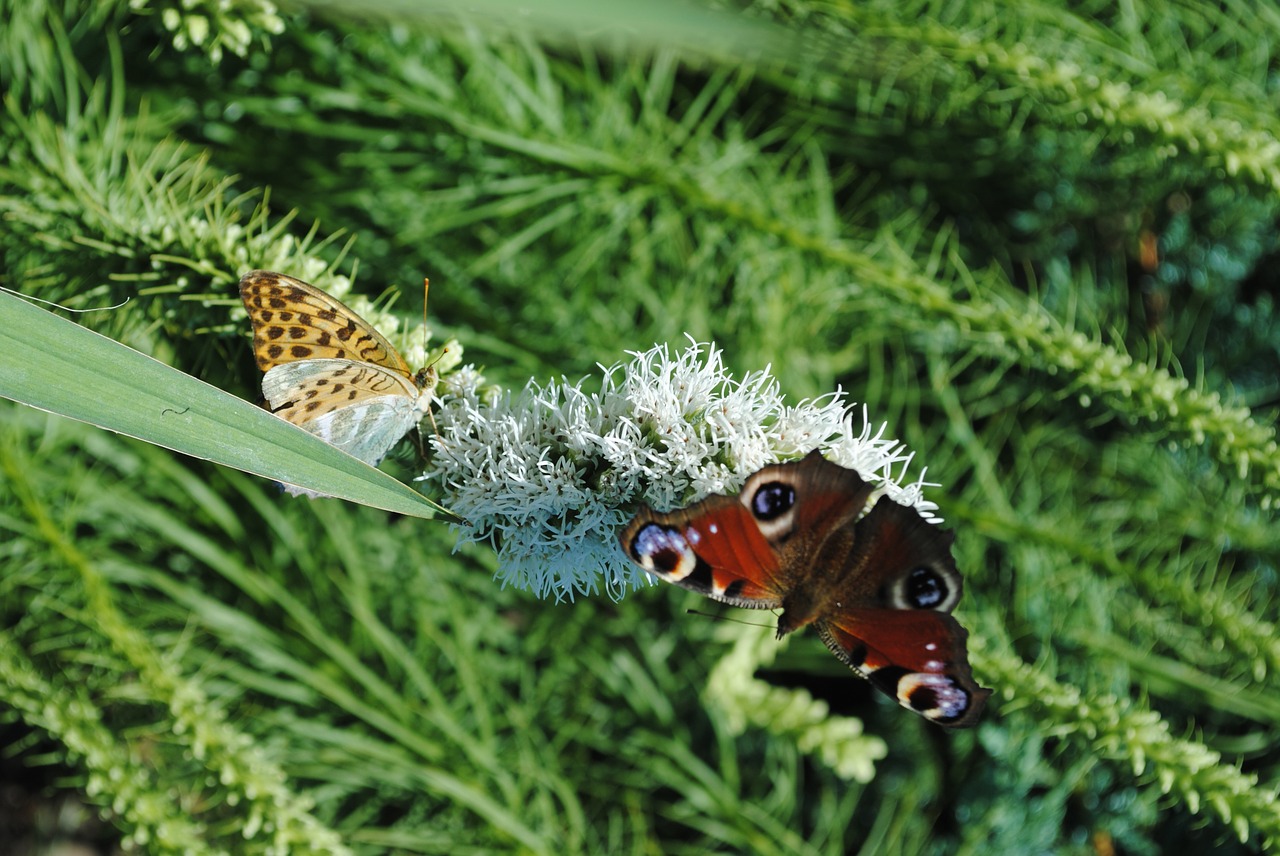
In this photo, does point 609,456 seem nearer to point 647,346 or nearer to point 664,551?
point 664,551

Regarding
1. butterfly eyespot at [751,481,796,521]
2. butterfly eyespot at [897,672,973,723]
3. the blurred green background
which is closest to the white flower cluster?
butterfly eyespot at [751,481,796,521]

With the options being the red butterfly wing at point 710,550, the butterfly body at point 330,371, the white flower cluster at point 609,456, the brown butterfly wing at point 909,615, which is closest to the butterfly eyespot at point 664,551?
the red butterfly wing at point 710,550

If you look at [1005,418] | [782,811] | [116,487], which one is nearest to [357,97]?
[116,487]

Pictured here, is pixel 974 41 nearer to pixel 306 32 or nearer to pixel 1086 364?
pixel 1086 364

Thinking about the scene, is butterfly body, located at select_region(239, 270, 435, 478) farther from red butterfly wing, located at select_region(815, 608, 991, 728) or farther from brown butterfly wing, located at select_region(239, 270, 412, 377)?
red butterfly wing, located at select_region(815, 608, 991, 728)

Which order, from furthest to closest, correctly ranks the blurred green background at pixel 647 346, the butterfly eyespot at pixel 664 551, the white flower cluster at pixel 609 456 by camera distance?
the blurred green background at pixel 647 346 < the white flower cluster at pixel 609 456 < the butterfly eyespot at pixel 664 551

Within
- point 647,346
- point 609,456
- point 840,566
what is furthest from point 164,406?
point 647,346

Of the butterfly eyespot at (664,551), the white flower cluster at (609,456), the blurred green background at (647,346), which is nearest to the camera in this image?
the butterfly eyespot at (664,551)

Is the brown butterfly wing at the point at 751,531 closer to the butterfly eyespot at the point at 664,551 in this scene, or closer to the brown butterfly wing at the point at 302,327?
the butterfly eyespot at the point at 664,551
